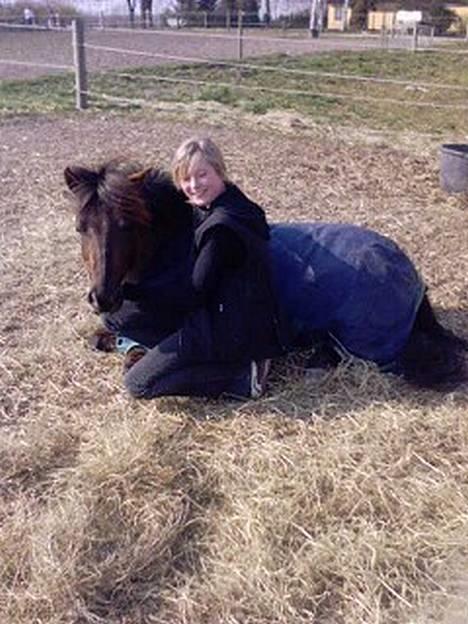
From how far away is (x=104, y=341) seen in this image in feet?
10.5

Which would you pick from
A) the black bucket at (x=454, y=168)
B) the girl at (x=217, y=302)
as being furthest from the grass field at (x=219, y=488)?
the black bucket at (x=454, y=168)

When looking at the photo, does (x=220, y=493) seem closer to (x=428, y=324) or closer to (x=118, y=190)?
(x=118, y=190)

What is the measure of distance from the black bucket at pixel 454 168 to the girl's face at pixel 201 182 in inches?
124

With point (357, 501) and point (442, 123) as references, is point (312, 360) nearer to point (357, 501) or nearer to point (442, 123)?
point (357, 501)

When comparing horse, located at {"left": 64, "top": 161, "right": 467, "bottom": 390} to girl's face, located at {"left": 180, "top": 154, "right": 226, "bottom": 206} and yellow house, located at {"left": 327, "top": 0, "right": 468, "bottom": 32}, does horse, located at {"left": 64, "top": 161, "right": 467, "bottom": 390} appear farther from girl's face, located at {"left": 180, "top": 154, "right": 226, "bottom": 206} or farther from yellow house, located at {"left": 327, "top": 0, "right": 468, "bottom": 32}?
Answer: yellow house, located at {"left": 327, "top": 0, "right": 468, "bottom": 32}

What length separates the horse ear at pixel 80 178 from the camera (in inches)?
97.6

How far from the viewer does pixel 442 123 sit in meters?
8.60

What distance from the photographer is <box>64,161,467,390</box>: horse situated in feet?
8.39

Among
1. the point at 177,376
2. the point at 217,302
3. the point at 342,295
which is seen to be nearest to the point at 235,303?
the point at 217,302

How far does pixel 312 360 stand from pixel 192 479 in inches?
33.6

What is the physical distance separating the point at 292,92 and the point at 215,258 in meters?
7.50

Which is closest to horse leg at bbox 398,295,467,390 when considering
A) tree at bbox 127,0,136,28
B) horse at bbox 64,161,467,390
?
horse at bbox 64,161,467,390

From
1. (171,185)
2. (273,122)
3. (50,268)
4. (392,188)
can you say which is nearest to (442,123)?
(273,122)

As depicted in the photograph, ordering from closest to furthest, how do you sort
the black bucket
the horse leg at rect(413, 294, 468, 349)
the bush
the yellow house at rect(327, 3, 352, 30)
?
the horse leg at rect(413, 294, 468, 349)
the black bucket
the bush
the yellow house at rect(327, 3, 352, 30)
